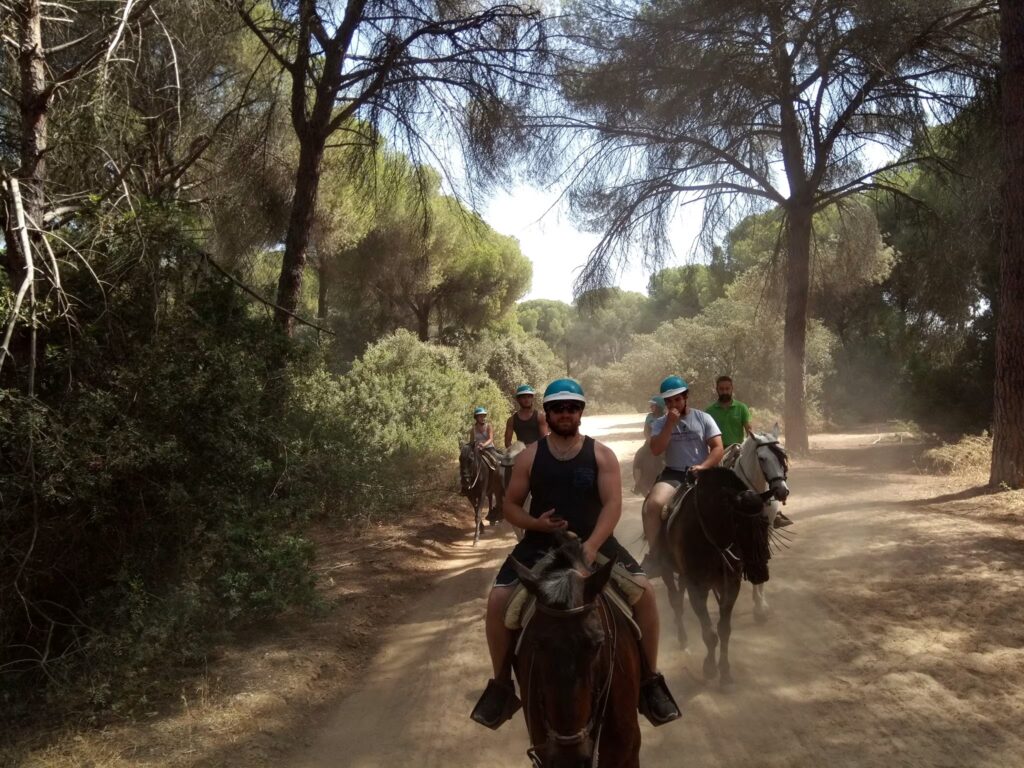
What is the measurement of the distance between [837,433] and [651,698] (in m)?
23.8

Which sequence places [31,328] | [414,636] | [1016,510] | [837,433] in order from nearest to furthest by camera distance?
1. [31,328]
2. [414,636]
3. [1016,510]
4. [837,433]

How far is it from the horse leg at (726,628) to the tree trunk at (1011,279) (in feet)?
22.4

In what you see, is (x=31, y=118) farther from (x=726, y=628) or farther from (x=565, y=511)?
(x=726, y=628)

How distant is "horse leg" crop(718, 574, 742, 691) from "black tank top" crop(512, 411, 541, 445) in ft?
13.6

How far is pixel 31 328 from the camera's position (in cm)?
446

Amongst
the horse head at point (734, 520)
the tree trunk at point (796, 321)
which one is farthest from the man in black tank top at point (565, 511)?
the tree trunk at point (796, 321)

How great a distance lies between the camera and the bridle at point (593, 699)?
8.31ft

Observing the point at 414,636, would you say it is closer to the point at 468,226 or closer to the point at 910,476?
the point at 468,226

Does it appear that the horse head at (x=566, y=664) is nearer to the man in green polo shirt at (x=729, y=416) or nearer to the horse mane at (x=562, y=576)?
the horse mane at (x=562, y=576)

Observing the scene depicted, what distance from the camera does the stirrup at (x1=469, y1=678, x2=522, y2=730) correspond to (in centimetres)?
314

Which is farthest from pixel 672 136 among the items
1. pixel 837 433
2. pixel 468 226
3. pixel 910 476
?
pixel 837 433

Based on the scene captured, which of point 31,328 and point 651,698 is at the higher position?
point 31,328

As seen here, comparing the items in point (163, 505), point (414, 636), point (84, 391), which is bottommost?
point (414, 636)

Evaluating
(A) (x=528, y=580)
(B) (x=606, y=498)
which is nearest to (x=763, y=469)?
(B) (x=606, y=498)
